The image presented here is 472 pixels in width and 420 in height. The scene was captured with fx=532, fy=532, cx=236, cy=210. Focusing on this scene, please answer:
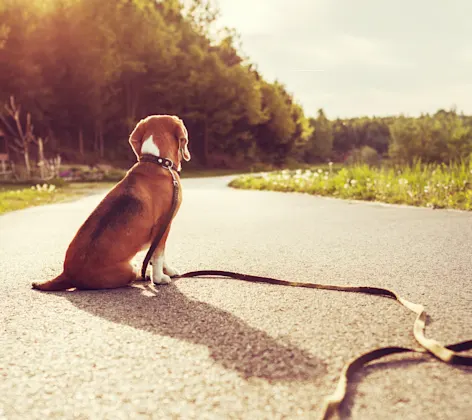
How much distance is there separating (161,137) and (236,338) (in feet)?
6.48

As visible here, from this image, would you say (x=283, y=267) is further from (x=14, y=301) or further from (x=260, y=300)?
(x=14, y=301)

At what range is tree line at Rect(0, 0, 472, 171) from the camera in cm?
2798

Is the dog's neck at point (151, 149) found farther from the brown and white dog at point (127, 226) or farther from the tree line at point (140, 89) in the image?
the tree line at point (140, 89)

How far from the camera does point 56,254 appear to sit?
6.00 m

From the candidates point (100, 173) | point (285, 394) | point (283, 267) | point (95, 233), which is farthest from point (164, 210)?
point (100, 173)

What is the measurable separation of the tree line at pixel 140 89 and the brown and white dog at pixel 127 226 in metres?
20.4

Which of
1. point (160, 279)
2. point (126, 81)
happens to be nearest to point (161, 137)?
point (160, 279)

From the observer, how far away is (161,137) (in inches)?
169

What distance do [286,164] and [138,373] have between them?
46.2 m

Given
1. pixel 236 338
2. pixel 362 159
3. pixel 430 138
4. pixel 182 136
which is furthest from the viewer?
pixel 430 138

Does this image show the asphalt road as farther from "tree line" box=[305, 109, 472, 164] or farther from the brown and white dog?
"tree line" box=[305, 109, 472, 164]

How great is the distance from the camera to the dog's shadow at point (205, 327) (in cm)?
250

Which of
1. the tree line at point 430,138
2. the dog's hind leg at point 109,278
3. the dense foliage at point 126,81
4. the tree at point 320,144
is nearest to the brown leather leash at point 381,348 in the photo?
the dog's hind leg at point 109,278

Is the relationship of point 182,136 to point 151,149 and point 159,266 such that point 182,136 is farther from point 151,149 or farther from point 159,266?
point 159,266
